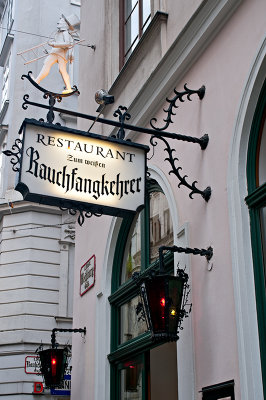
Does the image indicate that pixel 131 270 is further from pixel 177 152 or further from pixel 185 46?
pixel 185 46

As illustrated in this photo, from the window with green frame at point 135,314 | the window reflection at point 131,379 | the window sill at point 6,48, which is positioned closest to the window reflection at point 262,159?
the window with green frame at point 135,314

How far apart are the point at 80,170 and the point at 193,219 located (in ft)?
4.63

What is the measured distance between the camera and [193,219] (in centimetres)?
684

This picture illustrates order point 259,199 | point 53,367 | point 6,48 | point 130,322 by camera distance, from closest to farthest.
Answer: point 259,199, point 130,322, point 53,367, point 6,48

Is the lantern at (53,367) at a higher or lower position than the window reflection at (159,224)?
lower

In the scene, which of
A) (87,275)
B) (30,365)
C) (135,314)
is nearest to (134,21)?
(87,275)

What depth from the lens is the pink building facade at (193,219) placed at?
5719 mm

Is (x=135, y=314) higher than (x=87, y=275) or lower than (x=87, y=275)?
lower

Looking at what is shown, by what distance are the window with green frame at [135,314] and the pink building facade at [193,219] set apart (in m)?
0.02

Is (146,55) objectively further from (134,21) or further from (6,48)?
(6,48)

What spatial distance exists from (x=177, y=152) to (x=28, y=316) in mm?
9794

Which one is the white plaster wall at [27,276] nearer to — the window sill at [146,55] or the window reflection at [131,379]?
the window reflection at [131,379]

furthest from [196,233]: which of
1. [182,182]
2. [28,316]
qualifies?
[28,316]

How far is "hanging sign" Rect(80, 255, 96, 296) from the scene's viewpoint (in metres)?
10.2
